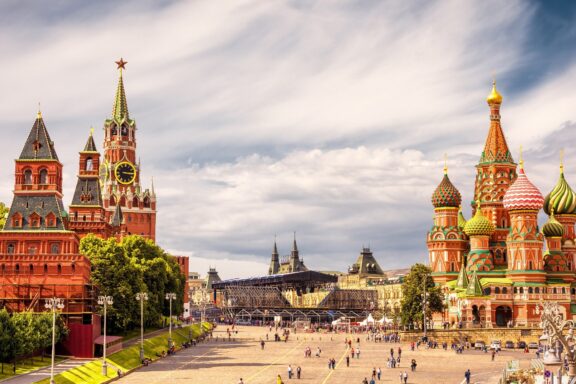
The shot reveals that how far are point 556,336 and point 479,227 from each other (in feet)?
291

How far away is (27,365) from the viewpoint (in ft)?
255

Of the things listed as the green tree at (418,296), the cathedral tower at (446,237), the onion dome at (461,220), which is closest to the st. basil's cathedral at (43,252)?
the green tree at (418,296)

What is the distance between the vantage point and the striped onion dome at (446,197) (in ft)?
528

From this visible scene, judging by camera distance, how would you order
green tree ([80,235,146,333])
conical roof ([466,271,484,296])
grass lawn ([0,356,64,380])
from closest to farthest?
grass lawn ([0,356,64,380]), green tree ([80,235,146,333]), conical roof ([466,271,484,296])

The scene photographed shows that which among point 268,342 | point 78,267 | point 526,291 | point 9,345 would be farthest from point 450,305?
point 9,345

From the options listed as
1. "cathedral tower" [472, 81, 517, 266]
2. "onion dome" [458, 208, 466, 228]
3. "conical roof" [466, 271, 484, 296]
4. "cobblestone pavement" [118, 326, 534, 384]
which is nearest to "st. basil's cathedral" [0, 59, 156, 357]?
"cobblestone pavement" [118, 326, 534, 384]

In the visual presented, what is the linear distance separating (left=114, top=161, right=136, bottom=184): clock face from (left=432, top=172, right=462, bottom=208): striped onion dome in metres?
69.5

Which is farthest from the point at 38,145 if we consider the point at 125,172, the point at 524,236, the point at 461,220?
the point at 125,172

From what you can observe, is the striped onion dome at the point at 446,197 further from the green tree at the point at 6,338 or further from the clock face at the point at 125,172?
the green tree at the point at 6,338

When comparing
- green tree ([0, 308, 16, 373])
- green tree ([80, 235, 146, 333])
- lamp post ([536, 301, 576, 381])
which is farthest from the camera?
green tree ([80, 235, 146, 333])

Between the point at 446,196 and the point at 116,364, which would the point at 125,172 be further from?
the point at 116,364

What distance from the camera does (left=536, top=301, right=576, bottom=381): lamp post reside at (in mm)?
59875

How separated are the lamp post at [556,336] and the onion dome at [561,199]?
86.5 meters

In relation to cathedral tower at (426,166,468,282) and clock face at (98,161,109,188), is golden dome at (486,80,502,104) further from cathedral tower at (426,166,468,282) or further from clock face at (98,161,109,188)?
clock face at (98,161,109,188)
